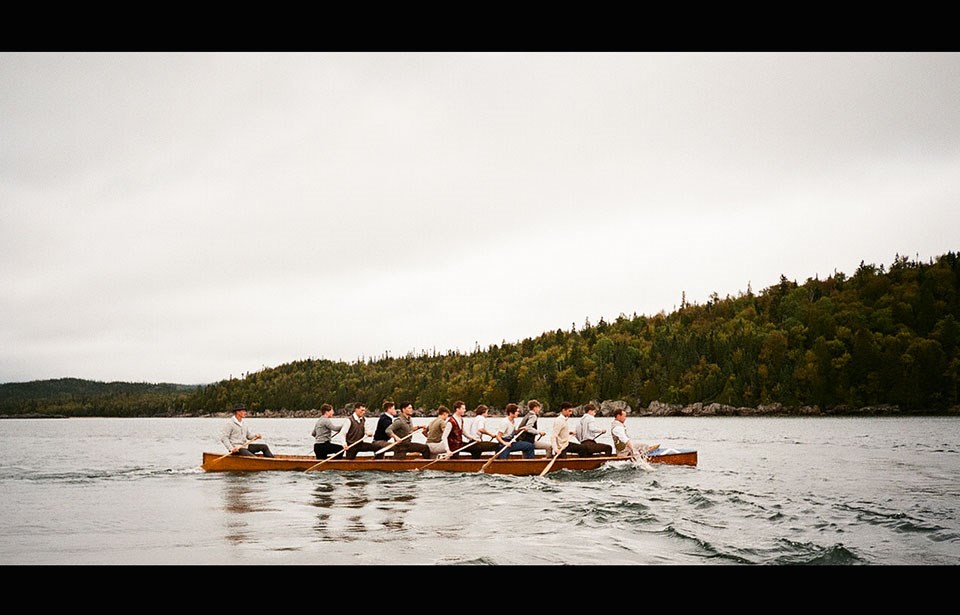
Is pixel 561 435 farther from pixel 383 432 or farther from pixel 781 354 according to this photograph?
pixel 781 354

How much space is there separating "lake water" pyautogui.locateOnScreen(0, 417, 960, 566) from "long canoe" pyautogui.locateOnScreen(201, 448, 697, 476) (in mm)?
296

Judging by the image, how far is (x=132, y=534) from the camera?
13.7 metres

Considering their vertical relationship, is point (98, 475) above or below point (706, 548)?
above

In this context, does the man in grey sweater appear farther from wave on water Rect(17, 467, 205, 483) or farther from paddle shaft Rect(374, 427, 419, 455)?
wave on water Rect(17, 467, 205, 483)

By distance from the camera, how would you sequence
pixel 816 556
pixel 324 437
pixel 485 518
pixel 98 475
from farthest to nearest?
1. pixel 98 475
2. pixel 324 437
3. pixel 485 518
4. pixel 816 556

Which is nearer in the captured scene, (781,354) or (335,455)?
(335,455)

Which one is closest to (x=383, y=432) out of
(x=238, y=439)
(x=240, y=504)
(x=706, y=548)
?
(x=238, y=439)

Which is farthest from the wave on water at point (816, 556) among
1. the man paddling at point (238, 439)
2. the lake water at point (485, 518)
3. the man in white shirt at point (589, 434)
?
the man paddling at point (238, 439)

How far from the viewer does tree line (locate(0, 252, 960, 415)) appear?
114 m

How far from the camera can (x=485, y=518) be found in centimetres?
1516

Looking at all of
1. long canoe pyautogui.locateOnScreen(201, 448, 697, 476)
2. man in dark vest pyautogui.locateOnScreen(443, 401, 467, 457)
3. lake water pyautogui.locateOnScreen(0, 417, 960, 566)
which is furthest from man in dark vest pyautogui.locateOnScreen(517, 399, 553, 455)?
man in dark vest pyautogui.locateOnScreen(443, 401, 467, 457)

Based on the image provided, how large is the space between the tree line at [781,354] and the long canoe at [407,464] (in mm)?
107483

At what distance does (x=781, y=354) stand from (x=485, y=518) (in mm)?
127795
